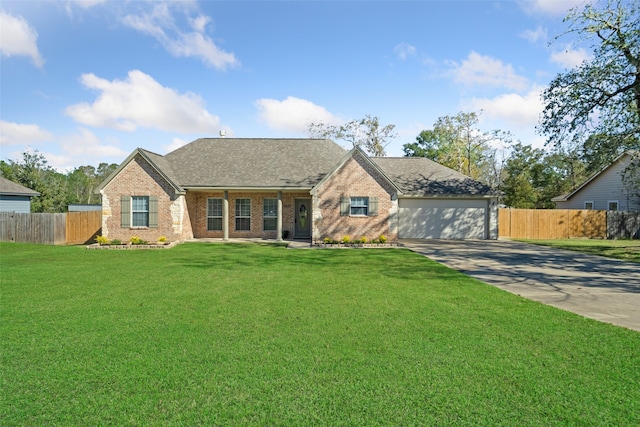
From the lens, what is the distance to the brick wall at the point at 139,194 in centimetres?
1939

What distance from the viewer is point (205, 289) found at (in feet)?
28.7

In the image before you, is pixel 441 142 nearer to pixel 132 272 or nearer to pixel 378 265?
pixel 378 265

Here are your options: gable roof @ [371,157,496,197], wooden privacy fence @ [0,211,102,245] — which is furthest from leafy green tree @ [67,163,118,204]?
gable roof @ [371,157,496,197]

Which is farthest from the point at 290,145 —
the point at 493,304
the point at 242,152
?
the point at 493,304

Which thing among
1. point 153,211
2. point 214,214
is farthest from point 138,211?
point 214,214

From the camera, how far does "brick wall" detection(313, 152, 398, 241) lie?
1973 centimetres

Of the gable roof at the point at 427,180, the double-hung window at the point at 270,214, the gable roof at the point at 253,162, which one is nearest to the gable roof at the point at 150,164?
the gable roof at the point at 253,162

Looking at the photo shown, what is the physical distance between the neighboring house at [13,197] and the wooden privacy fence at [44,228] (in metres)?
5.88

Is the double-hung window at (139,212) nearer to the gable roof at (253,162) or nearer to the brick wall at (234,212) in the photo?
the gable roof at (253,162)

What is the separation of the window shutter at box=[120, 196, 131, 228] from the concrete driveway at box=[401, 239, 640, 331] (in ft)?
48.0

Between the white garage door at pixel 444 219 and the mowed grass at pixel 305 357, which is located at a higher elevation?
the white garage door at pixel 444 219

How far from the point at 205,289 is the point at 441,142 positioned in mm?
46404

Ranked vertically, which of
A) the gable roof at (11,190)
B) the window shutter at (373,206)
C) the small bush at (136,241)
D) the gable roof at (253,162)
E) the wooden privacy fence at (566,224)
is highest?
the gable roof at (253,162)

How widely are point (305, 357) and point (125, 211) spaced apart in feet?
58.6
